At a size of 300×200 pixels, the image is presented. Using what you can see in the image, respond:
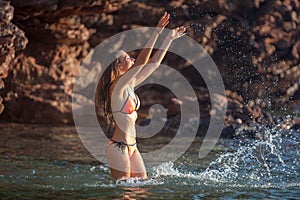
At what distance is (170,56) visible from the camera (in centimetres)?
1543

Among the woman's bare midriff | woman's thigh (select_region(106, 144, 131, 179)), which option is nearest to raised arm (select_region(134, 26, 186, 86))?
the woman's bare midriff

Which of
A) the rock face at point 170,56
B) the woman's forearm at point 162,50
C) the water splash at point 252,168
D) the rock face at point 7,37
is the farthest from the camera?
the rock face at point 170,56

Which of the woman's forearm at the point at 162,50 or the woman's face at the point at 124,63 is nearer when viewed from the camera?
the woman's face at the point at 124,63

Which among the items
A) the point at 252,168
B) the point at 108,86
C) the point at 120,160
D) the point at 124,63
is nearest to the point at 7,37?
the point at 108,86

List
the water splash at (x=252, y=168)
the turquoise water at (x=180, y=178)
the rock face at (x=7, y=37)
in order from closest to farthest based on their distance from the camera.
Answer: the turquoise water at (x=180, y=178) → the water splash at (x=252, y=168) → the rock face at (x=7, y=37)

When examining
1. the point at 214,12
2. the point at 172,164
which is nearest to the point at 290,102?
the point at 214,12

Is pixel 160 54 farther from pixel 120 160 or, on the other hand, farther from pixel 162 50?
pixel 120 160

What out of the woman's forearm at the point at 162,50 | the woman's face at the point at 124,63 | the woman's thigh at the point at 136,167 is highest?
the woman's forearm at the point at 162,50

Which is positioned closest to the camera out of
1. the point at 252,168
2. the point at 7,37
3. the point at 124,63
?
the point at 124,63

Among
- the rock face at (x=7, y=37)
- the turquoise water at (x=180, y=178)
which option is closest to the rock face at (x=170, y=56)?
the rock face at (x=7, y=37)

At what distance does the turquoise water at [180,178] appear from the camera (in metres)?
7.53

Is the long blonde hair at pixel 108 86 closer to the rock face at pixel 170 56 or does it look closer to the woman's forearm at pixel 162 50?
the woman's forearm at pixel 162 50

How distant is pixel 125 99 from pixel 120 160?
2.28 ft

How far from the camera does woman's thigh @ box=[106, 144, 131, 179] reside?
7.79 m
